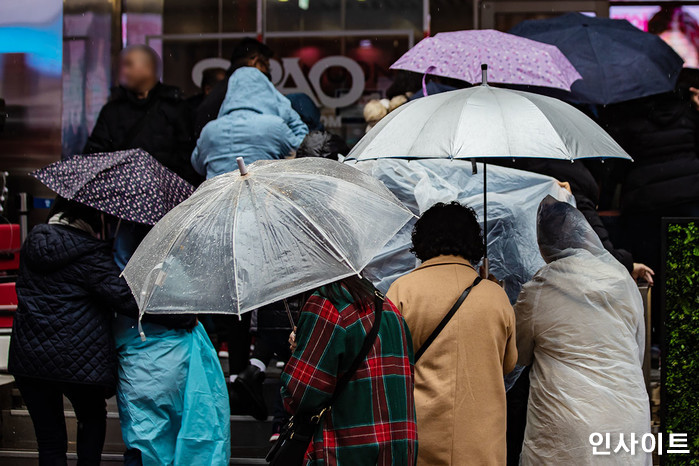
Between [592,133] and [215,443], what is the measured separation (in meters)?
2.69

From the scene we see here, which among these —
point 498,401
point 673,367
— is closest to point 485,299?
point 498,401

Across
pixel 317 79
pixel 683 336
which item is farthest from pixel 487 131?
pixel 317 79

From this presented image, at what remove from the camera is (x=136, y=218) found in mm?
4770

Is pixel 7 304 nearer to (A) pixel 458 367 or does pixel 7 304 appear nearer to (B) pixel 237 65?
(B) pixel 237 65

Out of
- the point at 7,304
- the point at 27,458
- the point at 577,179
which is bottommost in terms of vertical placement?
the point at 27,458

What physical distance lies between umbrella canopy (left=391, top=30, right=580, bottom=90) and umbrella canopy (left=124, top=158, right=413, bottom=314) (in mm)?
1514

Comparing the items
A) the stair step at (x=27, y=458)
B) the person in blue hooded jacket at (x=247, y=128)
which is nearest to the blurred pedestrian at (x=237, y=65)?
the person in blue hooded jacket at (x=247, y=128)

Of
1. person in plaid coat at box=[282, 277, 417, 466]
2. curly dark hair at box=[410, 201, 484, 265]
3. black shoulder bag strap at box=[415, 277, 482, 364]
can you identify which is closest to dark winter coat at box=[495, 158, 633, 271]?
curly dark hair at box=[410, 201, 484, 265]

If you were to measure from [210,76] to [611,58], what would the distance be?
382 cm

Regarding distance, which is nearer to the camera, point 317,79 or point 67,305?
point 67,305

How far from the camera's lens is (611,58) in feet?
20.6

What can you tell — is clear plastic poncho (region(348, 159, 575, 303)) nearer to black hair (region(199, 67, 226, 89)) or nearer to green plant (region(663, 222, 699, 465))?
green plant (region(663, 222, 699, 465))

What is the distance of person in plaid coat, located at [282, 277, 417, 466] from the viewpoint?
3242 millimetres

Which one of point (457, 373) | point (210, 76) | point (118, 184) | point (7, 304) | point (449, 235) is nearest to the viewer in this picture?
point (457, 373)
